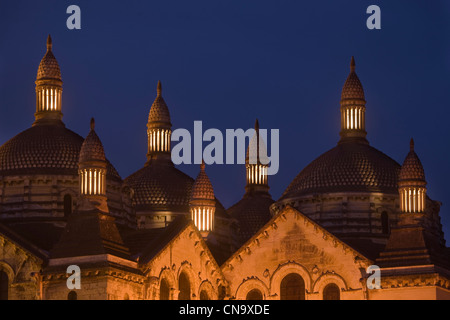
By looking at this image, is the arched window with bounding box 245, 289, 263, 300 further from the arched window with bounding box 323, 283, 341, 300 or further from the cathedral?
the arched window with bounding box 323, 283, 341, 300

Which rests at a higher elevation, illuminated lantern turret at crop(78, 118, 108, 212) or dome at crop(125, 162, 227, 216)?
dome at crop(125, 162, 227, 216)

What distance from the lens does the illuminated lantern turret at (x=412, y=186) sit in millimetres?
104125

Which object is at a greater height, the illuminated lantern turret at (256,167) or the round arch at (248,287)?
the illuminated lantern turret at (256,167)

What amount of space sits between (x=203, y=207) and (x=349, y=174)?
36.4ft

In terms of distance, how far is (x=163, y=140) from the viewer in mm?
130250

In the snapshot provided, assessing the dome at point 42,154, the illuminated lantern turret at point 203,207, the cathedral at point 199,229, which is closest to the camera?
the cathedral at point 199,229

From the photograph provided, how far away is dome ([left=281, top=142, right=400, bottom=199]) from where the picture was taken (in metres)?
116

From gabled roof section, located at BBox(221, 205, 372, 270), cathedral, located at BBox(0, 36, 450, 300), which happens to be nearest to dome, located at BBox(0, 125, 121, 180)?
cathedral, located at BBox(0, 36, 450, 300)

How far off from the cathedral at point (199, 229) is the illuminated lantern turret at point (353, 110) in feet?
0.31

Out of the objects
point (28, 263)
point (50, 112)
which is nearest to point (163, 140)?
point (50, 112)

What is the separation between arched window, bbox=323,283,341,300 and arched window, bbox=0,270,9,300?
1934 centimetres

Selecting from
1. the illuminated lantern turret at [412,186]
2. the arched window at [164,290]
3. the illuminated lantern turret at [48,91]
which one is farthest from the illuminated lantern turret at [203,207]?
the illuminated lantern turret at [412,186]

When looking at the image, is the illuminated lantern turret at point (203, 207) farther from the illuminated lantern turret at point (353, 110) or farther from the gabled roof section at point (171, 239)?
the illuminated lantern turret at point (353, 110)

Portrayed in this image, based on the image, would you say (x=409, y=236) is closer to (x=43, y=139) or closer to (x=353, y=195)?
(x=353, y=195)
